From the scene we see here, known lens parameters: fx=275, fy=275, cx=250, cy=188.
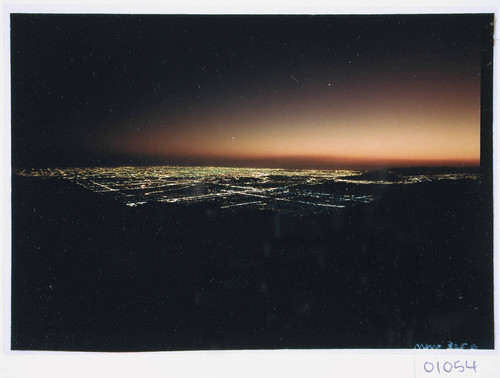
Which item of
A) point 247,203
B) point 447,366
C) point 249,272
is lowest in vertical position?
point 447,366

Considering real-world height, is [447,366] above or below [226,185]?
below

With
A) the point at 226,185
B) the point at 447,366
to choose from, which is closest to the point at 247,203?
the point at 226,185
